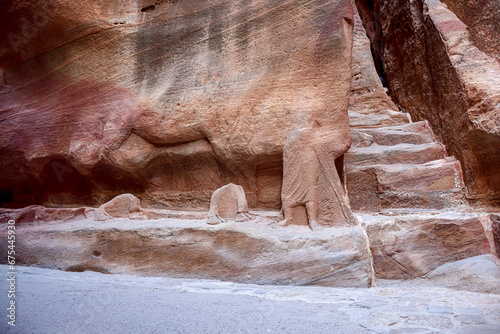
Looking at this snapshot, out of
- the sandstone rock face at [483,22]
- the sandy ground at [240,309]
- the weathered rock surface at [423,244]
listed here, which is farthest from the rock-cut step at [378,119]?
the sandy ground at [240,309]

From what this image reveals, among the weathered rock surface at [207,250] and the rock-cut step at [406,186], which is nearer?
the weathered rock surface at [207,250]

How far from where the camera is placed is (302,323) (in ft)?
9.19

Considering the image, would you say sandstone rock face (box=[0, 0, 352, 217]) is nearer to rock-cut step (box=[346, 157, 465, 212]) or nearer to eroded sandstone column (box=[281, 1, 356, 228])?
eroded sandstone column (box=[281, 1, 356, 228])

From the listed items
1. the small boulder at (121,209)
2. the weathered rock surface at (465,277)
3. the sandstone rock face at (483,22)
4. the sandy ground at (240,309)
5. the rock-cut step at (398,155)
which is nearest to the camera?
the sandy ground at (240,309)

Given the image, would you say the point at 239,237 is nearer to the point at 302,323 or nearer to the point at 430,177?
the point at 302,323

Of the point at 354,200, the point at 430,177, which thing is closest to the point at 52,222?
the point at 354,200

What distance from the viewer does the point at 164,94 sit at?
6496 millimetres

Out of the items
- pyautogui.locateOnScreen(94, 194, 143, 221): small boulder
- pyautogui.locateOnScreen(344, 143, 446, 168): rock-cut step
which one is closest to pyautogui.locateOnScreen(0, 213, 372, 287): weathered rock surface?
pyautogui.locateOnScreen(94, 194, 143, 221): small boulder

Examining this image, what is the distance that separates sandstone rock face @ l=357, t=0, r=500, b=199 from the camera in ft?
23.4

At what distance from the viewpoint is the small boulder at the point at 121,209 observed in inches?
243

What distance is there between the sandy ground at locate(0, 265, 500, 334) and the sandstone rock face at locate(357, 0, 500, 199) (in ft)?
13.6

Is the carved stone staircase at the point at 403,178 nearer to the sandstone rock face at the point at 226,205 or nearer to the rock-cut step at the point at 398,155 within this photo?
the rock-cut step at the point at 398,155

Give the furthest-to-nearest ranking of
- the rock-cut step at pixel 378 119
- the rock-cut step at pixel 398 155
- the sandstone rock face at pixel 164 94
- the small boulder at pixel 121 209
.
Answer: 1. the rock-cut step at pixel 378 119
2. the rock-cut step at pixel 398 155
3. the small boulder at pixel 121 209
4. the sandstone rock face at pixel 164 94

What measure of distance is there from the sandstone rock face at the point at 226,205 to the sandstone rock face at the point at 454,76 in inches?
169
